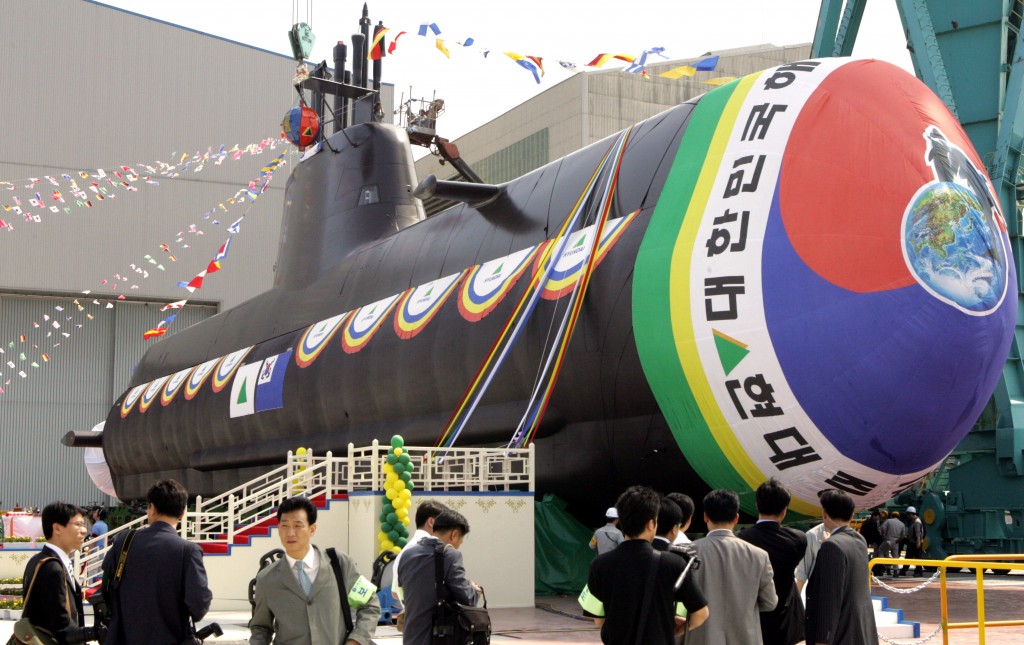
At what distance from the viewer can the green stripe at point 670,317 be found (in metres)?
13.6

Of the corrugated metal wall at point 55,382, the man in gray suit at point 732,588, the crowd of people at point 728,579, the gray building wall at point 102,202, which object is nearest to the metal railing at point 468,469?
the crowd of people at point 728,579

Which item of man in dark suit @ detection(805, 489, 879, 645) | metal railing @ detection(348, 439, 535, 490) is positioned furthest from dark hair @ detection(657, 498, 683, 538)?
metal railing @ detection(348, 439, 535, 490)

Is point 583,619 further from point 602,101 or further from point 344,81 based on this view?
point 602,101

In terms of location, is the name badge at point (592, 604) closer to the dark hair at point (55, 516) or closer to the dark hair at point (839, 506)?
the dark hair at point (839, 506)

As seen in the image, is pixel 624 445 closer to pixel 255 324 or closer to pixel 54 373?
pixel 255 324

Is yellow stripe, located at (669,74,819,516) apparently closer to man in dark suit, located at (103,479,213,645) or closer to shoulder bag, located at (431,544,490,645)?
shoulder bag, located at (431,544,490,645)

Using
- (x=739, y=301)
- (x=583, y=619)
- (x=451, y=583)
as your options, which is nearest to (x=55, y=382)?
(x=583, y=619)

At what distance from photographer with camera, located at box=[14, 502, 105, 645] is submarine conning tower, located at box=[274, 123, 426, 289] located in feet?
58.3

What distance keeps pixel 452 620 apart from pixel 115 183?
42.9 m

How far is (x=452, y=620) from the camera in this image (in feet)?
20.7

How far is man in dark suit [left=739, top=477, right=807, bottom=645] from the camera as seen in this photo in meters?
6.69

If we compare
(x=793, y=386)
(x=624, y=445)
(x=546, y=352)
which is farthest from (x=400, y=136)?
(x=793, y=386)

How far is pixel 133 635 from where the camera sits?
5.69 meters

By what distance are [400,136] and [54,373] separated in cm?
2665
